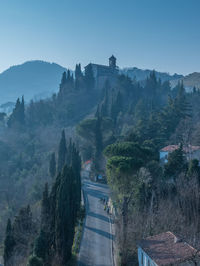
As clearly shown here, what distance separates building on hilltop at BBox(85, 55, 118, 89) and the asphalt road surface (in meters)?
42.3

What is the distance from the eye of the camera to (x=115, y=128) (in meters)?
44.5

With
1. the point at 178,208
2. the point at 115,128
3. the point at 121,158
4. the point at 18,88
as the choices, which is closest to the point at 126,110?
the point at 115,128

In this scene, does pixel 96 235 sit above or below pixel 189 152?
below

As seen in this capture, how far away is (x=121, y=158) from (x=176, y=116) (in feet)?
59.2

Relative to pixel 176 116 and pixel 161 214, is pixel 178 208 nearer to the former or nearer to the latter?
pixel 161 214

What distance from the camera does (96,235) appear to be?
68.9 feet

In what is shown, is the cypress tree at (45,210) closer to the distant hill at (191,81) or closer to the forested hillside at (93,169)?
the forested hillside at (93,169)

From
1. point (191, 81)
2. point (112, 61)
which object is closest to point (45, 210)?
point (112, 61)

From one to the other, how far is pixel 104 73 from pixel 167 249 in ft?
197

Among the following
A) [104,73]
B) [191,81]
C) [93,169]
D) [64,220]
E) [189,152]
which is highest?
[191,81]

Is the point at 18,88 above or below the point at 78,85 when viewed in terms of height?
above

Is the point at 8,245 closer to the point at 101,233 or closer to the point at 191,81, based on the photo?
the point at 101,233

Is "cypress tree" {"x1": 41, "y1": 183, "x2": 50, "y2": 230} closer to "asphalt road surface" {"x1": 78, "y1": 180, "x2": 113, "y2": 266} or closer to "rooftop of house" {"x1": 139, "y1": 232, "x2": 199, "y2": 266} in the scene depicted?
"asphalt road surface" {"x1": 78, "y1": 180, "x2": 113, "y2": 266}

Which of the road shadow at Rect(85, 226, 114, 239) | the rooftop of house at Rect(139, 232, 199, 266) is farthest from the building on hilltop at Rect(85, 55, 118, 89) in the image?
the rooftop of house at Rect(139, 232, 199, 266)
